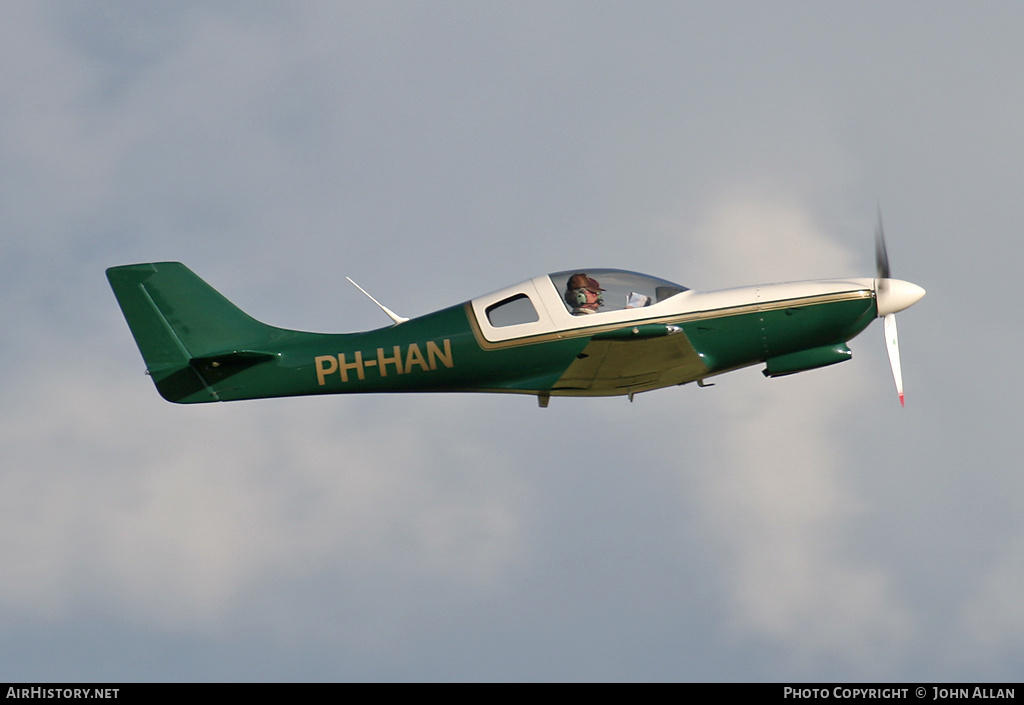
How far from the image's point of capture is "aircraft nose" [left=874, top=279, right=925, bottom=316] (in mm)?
17328

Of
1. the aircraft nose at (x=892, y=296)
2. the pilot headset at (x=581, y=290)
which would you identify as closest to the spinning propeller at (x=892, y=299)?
the aircraft nose at (x=892, y=296)

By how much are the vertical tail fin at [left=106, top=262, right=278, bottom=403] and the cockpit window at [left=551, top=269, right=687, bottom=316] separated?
15.0ft

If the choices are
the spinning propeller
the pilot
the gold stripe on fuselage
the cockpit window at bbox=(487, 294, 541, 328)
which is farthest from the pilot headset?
the spinning propeller

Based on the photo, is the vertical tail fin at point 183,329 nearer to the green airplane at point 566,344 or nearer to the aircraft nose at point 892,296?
the green airplane at point 566,344

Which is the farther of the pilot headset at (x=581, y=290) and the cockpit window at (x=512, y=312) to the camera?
the cockpit window at (x=512, y=312)

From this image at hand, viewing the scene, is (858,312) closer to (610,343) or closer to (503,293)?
(610,343)

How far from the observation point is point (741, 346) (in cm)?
1709

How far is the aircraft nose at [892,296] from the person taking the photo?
17.3m

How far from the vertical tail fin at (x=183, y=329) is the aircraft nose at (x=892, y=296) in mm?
8951

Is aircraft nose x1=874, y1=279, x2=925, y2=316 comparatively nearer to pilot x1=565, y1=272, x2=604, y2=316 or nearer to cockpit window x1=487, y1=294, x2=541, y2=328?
pilot x1=565, y1=272, x2=604, y2=316

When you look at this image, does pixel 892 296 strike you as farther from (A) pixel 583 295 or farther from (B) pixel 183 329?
(B) pixel 183 329

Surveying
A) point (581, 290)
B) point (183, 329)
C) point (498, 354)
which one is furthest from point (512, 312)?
point (183, 329)

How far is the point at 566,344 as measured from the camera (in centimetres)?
1686
